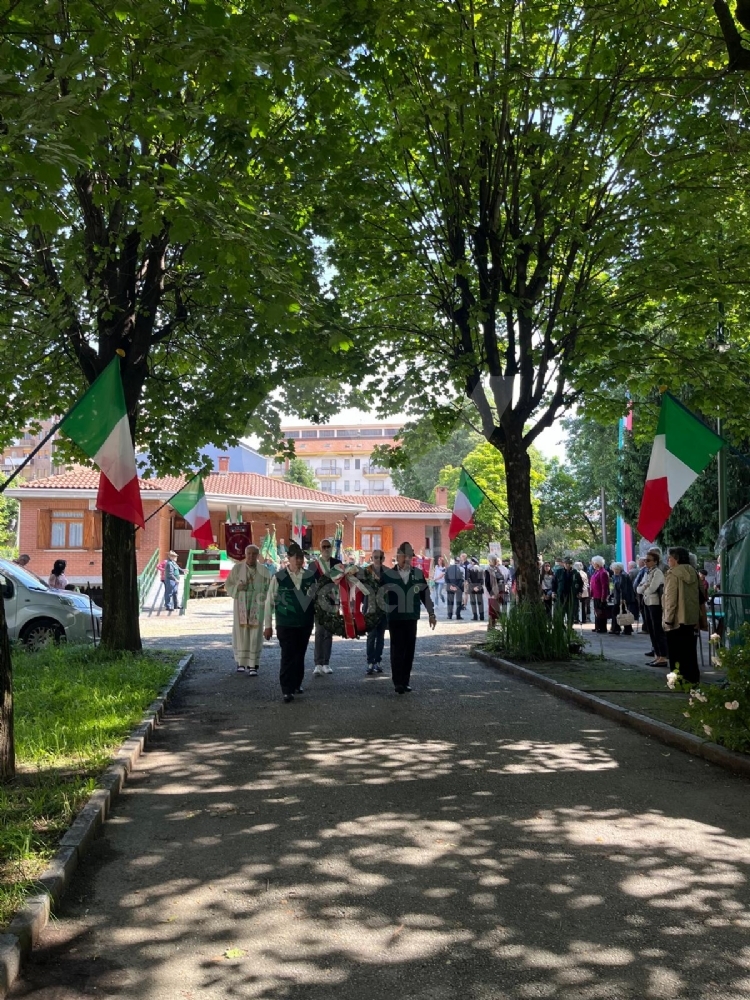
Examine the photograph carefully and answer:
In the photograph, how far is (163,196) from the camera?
311 inches

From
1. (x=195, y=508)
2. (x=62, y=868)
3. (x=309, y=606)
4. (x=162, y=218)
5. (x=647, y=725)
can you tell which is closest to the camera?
(x=62, y=868)

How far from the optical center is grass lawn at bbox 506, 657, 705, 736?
947 centimetres

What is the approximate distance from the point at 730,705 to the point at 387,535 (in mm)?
53027

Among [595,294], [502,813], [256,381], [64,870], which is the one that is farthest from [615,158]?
[64,870]

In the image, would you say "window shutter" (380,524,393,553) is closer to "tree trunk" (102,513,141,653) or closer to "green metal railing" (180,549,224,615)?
"green metal railing" (180,549,224,615)

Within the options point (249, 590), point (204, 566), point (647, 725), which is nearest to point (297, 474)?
point (204, 566)

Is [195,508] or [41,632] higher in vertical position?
[195,508]

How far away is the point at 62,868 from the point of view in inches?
183

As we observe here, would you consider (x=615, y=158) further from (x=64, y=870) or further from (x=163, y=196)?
(x=64, y=870)

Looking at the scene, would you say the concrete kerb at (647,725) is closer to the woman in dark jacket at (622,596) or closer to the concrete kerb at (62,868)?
the concrete kerb at (62,868)

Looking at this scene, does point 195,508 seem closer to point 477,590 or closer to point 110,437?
point 110,437

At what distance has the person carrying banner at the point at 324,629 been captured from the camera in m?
12.3

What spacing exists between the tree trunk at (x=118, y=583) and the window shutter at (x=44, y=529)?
25.7m

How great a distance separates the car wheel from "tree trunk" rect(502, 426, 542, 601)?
8465mm
